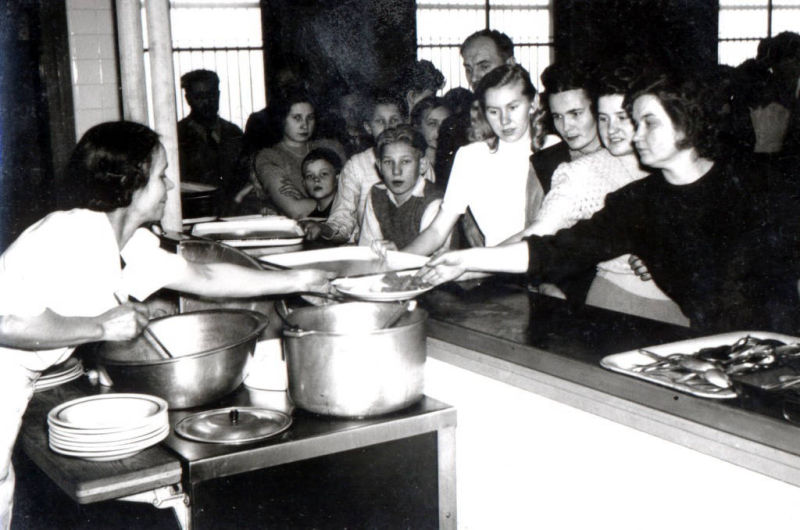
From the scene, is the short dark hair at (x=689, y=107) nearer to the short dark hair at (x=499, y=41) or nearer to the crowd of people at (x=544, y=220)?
the crowd of people at (x=544, y=220)

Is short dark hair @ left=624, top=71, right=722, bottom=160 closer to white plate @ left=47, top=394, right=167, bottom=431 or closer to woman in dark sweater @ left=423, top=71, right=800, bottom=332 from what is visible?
woman in dark sweater @ left=423, top=71, right=800, bottom=332

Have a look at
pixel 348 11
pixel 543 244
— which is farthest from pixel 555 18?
pixel 543 244

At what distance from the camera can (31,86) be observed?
205 inches

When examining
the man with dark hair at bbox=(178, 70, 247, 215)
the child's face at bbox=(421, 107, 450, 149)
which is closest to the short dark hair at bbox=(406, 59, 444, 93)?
the child's face at bbox=(421, 107, 450, 149)

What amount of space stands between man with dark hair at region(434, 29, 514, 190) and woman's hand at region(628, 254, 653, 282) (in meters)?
1.44

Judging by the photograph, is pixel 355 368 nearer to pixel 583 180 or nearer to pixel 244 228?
pixel 583 180

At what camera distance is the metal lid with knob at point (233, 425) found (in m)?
1.68

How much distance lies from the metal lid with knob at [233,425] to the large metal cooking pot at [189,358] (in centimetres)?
6

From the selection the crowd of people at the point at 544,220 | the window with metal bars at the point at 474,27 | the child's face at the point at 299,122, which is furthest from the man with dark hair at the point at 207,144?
the window with metal bars at the point at 474,27

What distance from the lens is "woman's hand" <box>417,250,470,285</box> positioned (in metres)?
2.20

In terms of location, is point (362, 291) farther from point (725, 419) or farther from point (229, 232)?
point (229, 232)

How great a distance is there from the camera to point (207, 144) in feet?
17.6

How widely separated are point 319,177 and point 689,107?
2.40 m

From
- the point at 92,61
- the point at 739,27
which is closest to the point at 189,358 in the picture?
the point at 92,61
